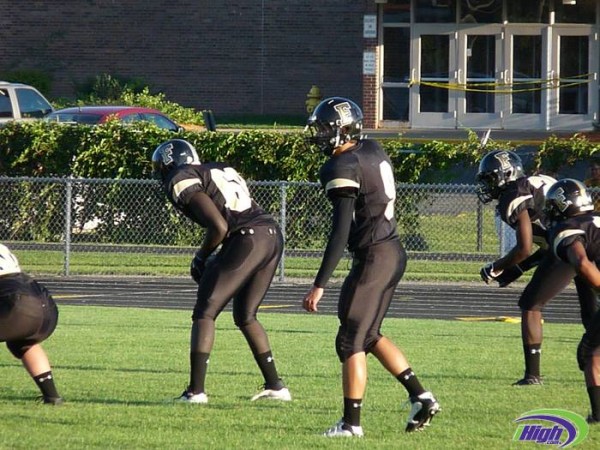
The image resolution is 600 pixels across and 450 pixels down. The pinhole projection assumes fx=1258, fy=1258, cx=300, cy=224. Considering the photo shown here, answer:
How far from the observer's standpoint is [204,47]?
122ft

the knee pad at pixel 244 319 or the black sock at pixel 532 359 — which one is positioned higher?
the knee pad at pixel 244 319

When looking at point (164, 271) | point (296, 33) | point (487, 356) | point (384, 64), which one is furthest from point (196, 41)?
point (487, 356)

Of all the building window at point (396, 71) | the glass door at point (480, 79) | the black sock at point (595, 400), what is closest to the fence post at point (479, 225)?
the black sock at point (595, 400)

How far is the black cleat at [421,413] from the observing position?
7559 millimetres

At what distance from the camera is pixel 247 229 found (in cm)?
870

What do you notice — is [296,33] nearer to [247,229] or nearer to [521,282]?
[521,282]

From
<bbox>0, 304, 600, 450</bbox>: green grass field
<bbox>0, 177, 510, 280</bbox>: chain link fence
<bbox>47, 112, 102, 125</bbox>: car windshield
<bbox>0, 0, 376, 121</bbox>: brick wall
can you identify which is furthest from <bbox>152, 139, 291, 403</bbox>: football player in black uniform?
<bbox>0, 0, 376, 121</bbox>: brick wall

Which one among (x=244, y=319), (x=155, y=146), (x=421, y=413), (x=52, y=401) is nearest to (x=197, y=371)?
(x=244, y=319)

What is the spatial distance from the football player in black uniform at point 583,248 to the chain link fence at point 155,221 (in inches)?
442

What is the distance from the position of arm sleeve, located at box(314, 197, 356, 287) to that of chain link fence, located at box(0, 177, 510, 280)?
39.1 ft

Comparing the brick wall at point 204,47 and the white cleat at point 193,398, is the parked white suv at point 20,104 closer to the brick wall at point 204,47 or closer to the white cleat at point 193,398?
the brick wall at point 204,47

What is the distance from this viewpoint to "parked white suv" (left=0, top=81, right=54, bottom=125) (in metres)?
24.8

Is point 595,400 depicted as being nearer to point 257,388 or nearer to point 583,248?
point 583,248

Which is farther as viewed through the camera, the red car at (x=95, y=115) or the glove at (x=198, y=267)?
the red car at (x=95, y=115)
